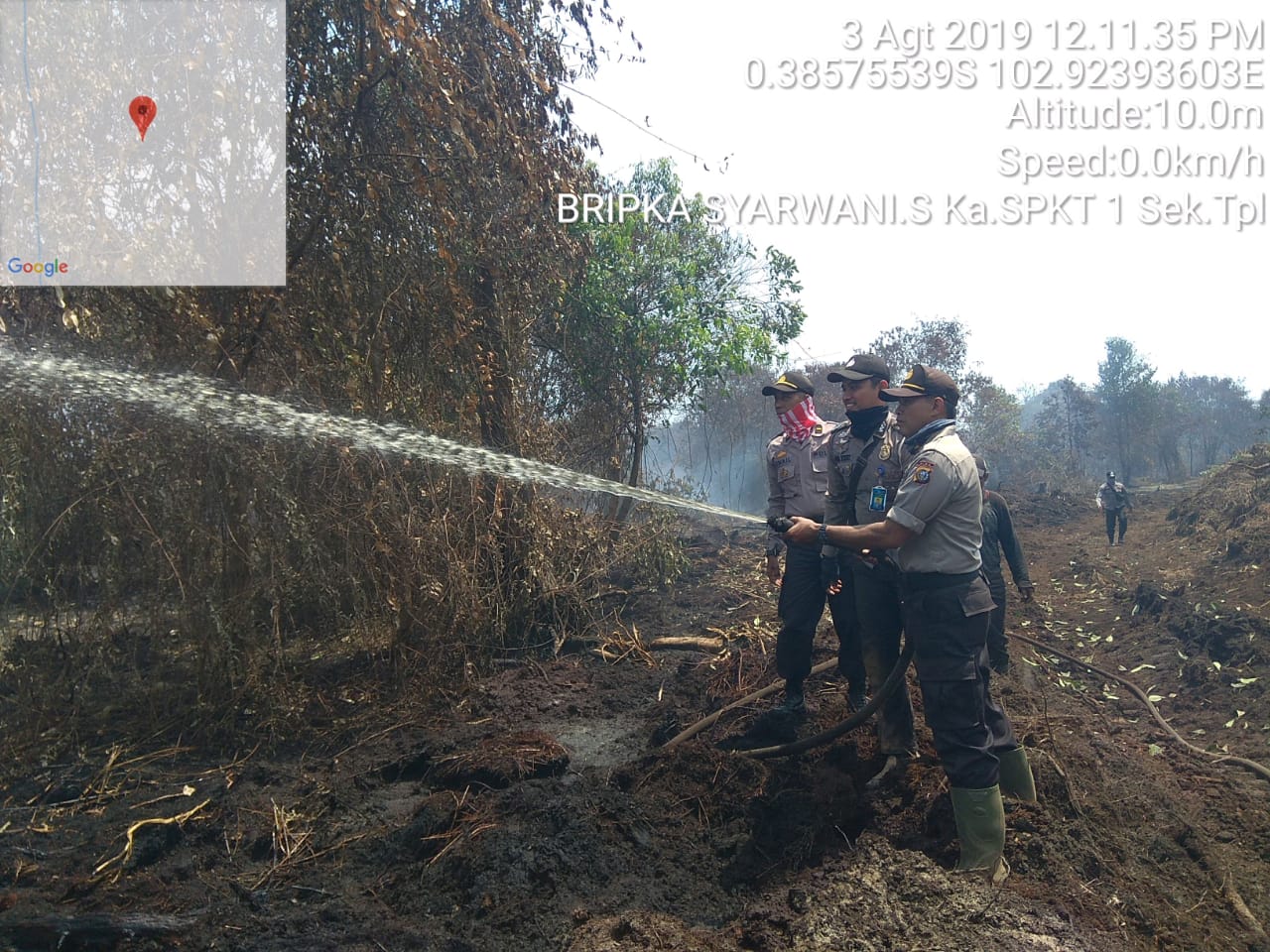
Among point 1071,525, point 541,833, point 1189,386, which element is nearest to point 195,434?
point 541,833

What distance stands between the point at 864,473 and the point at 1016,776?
166cm

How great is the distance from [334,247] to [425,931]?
175 inches

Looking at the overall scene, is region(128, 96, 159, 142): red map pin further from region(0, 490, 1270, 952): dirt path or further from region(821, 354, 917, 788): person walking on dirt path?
region(821, 354, 917, 788): person walking on dirt path

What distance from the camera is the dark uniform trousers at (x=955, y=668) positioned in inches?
133

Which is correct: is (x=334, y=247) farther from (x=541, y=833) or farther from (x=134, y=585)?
(x=541, y=833)

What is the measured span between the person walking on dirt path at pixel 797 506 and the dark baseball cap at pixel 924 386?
0.99 metres

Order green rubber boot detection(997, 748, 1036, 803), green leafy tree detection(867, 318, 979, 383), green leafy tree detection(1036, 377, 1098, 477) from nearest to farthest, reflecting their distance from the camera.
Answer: green rubber boot detection(997, 748, 1036, 803) → green leafy tree detection(867, 318, 979, 383) → green leafy tree detection(1036, 377, 1098, 477)

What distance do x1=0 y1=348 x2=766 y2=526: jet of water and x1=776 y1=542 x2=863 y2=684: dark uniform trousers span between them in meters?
0.44

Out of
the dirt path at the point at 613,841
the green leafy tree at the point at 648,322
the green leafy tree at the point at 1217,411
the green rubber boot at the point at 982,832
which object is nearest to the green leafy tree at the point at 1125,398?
the green leafy tree at the point at 1217,411

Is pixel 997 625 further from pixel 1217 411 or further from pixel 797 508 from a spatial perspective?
pixel 1217 411

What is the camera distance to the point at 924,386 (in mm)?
3766

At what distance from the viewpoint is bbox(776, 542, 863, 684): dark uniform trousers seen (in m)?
4.83

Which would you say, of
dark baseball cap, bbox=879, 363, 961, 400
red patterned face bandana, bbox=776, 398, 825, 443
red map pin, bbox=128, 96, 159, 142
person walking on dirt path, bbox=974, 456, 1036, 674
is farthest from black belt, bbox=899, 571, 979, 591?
red map pin, bbox=128, 96, 159, 142

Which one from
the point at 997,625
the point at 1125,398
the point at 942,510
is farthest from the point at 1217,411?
the point at 942,510
